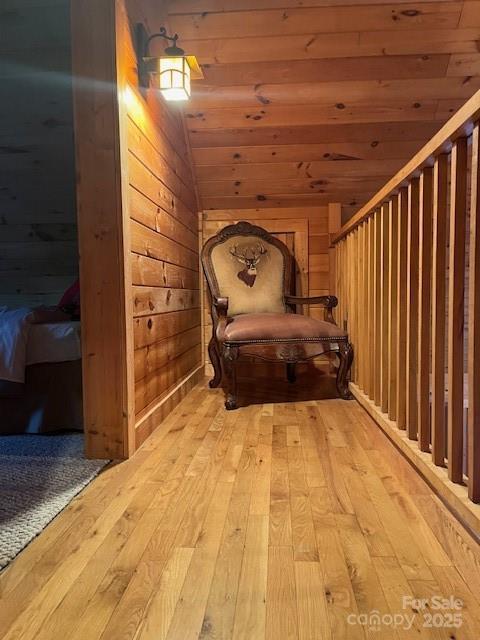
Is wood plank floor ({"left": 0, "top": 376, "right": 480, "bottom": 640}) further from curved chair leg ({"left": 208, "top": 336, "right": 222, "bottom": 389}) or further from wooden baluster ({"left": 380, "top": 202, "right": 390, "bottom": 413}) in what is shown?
curved chair leg ({"left": 208, "top": 336, "right": 222, "bottom": 389})

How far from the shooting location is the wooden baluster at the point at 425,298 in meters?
1.42

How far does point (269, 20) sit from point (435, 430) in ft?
7.29

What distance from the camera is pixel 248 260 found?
10.1 ft

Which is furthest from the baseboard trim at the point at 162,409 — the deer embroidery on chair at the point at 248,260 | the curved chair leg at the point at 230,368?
the deer embroidery on chair at the point at 248,260

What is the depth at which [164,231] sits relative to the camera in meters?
2.31

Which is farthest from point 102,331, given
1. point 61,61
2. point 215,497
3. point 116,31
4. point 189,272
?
point 61,61

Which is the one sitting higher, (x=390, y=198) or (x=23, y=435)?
(x=390, y=198)

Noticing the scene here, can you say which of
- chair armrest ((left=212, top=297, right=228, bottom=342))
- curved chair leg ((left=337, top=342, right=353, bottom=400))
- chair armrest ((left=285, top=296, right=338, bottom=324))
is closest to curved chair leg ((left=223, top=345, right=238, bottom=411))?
chair armrest ((left=212, top=297, right=228, bottom=342))

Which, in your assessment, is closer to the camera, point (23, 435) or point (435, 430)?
point (435, 430)

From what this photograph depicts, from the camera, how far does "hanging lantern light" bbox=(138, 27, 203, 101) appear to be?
1933mm

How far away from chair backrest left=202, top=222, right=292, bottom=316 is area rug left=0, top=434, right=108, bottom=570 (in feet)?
4.81

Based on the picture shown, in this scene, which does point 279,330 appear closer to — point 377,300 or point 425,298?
point 377,300

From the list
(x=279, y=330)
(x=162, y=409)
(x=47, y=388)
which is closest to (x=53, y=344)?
(x=47, y=388)

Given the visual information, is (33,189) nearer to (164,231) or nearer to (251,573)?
(164,231)
